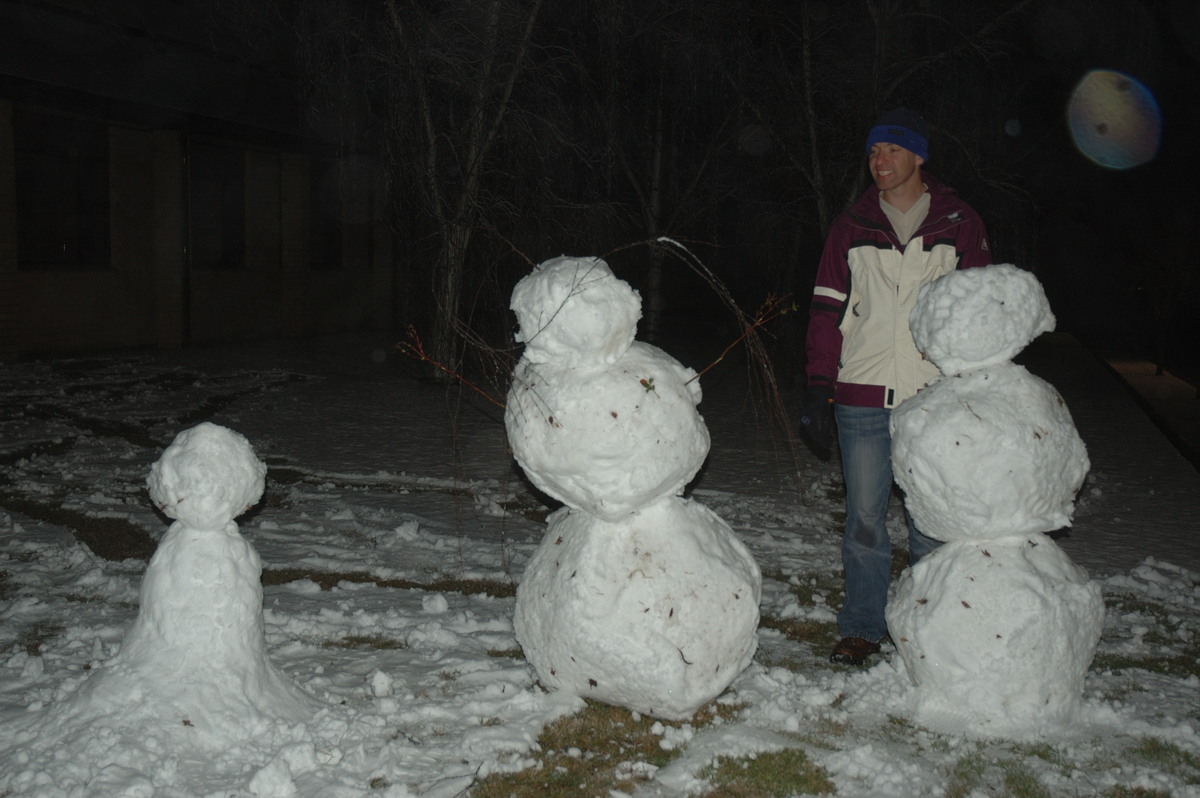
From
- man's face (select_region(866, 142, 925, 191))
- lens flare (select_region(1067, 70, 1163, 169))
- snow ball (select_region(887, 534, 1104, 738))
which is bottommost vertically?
snow ball (select_region(887, 534, 1104, 738))

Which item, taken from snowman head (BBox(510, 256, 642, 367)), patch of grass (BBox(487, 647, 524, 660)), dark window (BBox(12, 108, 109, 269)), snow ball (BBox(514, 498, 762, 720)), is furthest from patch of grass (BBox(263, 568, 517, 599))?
dark window (BBox(12, 108, 109, 269))

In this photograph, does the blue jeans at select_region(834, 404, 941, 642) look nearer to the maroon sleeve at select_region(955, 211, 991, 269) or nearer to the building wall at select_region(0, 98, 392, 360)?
the maroon sleeve at select_region(955, 211, 991, 269)

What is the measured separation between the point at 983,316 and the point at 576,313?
140 cm

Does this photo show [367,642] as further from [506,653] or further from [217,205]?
[217,205]

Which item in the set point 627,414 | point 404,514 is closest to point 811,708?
point 627,414

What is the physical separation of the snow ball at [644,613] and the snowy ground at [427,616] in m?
0.17

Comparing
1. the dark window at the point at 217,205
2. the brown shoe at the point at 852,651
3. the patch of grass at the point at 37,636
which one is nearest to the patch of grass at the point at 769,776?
the brown shoe at the point at 852,651

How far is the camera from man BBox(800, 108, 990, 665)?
3.71 m

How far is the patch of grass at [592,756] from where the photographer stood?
2805 millimetres

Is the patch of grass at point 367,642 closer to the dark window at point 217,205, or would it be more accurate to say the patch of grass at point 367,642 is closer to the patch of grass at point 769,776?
the patch of grass at point 769,776

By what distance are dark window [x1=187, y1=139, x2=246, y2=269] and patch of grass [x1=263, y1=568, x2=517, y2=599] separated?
40.5 ft

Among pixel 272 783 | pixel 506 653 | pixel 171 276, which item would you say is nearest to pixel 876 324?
pixel 506 653

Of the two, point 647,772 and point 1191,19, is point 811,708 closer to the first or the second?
point 647,772

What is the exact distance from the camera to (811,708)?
3311 mm
